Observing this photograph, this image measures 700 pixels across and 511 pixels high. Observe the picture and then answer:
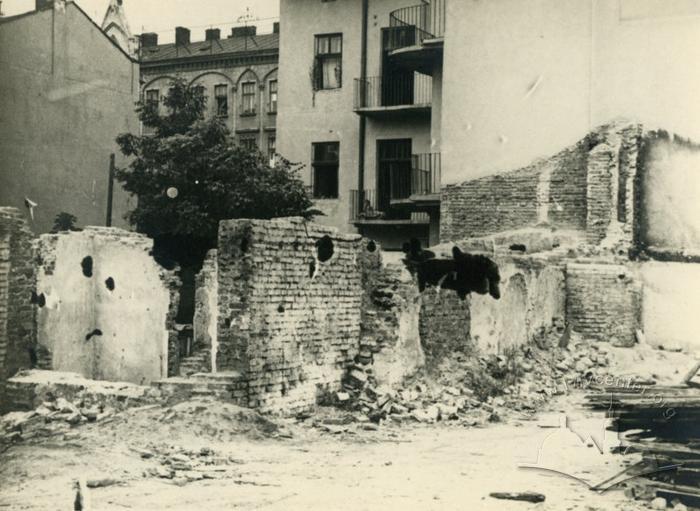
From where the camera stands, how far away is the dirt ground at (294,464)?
7090mm

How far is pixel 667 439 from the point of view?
775 centimetres

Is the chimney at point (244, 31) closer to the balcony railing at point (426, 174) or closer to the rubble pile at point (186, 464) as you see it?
the balcony railing at point (426, 174)

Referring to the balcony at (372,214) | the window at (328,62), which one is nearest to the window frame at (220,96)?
the window at (328,62)

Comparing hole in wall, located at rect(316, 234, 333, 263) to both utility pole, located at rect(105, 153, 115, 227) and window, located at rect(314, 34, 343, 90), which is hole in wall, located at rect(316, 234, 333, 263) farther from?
window, located at rect(314, 34, 343, 90)

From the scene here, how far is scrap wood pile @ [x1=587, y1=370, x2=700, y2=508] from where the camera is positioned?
7.18 meters

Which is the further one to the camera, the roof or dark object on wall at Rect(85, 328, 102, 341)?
the roof

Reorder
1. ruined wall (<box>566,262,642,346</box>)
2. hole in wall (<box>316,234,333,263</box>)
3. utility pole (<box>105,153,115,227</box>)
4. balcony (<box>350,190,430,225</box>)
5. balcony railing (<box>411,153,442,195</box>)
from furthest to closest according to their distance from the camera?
1. balcony (<box>350,190,430,225</box>)
2. balcony railing (<box>411,153,442,195</box>)
3. utility pole (<box>105,153,115,227</box>)
4. ruined wall (<box>566,262,642,346</box>)
5. hole in wall (<box>316,234,333,263</box>)

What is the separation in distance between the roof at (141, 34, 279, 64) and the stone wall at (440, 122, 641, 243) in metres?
12.7

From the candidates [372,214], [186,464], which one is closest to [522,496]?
[186,464]

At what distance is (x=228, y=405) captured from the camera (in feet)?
30.0

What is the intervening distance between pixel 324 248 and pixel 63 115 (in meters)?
10.2

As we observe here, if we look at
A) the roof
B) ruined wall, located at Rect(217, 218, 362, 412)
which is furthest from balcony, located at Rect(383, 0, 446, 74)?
ruined wall, located at Rect(217, 218, 362, 412)

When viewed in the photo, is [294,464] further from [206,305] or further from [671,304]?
[671,304]

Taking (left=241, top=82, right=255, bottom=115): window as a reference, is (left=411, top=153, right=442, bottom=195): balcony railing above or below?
below
